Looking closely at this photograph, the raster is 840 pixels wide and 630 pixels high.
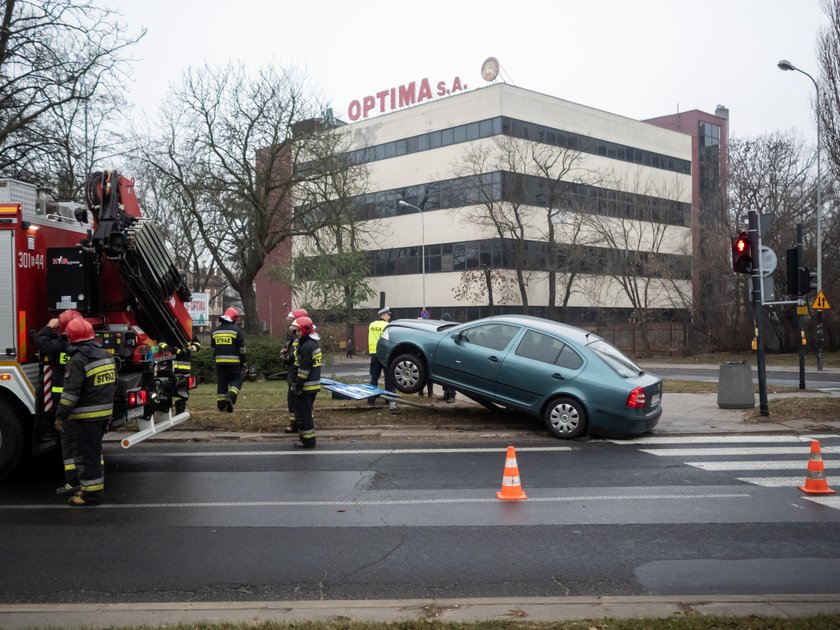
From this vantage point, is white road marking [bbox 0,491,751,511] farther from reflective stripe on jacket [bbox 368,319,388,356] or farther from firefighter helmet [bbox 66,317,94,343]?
reflective stripe on jacket [bbox 368,319,388,356]

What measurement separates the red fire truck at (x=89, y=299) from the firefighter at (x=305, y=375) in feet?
4.98

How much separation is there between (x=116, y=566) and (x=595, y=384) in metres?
7.40

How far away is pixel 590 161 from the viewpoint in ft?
169

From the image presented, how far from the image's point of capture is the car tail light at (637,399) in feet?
35.7

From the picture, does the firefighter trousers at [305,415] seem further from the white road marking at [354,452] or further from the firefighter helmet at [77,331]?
the firefighter helmet at [77,331]

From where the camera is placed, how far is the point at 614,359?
11656mm

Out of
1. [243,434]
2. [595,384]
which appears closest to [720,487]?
[595,384]

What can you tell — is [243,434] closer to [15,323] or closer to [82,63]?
[15,323]

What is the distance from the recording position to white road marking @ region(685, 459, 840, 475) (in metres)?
9.07

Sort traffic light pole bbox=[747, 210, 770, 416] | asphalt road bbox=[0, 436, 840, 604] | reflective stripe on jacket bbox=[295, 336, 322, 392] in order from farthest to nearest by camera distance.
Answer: traffic light pole bbox=[747, 210, 770, 416] → reflective stripe on jacket bbox=[295, 336, 322, 392] → asphalt road bbox=[0, 436, 840, 604]

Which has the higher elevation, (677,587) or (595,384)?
(595,384)

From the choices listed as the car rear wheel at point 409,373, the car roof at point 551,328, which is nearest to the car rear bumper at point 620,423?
the car roof at point 551,328

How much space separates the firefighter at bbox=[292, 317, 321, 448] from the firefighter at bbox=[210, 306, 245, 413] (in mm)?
3106

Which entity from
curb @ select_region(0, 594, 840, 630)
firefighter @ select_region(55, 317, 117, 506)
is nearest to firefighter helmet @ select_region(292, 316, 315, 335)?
firefighter @ select_region(55, 317, 117, 506)
